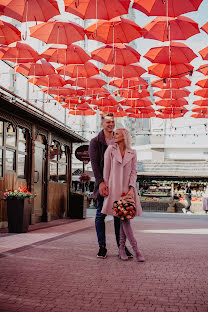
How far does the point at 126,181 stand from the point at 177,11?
572cm

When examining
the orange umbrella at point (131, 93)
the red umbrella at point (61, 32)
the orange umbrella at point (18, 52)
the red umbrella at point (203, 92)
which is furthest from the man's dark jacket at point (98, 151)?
the red umbrella at point (203, 92)

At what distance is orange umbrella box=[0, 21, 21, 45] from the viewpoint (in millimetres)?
10789

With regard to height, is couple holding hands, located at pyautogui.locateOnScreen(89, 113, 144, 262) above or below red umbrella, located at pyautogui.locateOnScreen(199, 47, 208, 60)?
below

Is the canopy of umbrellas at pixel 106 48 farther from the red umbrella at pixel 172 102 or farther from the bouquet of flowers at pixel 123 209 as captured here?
the bouquet of flowers at pixel 123 209

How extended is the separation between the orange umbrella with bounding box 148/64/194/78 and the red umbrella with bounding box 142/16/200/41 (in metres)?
2.45

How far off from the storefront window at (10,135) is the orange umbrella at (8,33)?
2.39m

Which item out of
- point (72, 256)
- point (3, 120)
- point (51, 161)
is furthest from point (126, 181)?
point (51, 161)

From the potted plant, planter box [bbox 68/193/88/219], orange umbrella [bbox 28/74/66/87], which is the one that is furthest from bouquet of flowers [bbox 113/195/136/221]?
planter box [bbox 68/193/88/219]

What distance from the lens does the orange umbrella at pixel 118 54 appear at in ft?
41.2

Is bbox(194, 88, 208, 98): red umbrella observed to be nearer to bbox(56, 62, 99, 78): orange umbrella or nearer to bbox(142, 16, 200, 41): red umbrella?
bbox(56, 62, 99, 78): orange umbrella

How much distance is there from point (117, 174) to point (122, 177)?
0.08 meters

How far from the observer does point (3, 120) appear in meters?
10.2

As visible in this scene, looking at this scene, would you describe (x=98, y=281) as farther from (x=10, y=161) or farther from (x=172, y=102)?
(x=172, y=102)

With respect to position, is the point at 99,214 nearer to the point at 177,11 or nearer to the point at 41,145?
the point at 177,11
